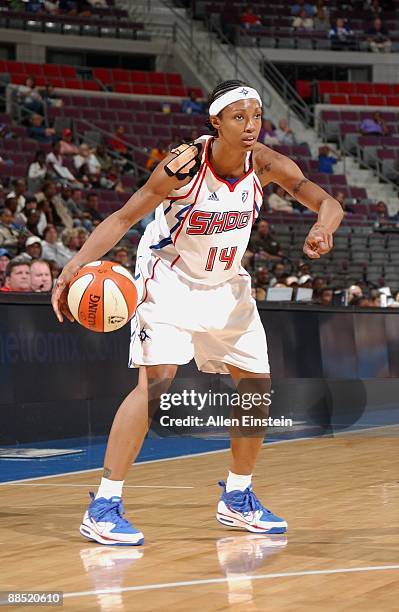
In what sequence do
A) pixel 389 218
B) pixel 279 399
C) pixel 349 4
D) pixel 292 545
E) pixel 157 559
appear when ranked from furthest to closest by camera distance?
pixel 349 4
pixel 389 218
pixel 279 399
pixel 292 545
pixel 157 559

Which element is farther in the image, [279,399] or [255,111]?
[279,399]

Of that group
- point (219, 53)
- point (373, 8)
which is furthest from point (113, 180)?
point (373, 8)

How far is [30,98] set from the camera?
24625mm

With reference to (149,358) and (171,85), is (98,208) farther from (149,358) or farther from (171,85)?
(149,358)

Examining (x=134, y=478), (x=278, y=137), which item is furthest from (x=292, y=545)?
(x=278, y=137)

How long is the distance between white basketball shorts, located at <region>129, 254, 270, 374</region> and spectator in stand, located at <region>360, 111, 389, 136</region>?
2476 centimetres

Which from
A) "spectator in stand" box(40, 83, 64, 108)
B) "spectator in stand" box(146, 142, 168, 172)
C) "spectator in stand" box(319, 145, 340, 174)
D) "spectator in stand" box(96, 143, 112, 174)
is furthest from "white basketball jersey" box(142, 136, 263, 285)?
"spectator in stand" box(319, 145, 340, 174)

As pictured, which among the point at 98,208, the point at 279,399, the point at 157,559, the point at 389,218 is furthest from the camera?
the point at 389,218

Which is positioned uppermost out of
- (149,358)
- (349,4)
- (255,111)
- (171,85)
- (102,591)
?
(349,4)

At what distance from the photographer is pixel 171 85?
30.3 metres

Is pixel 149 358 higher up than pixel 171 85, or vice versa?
pixel 171 85

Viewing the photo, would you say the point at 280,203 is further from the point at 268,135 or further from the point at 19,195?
the point at 19,195

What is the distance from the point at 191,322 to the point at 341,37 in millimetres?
28816

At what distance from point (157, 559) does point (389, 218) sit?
2142cm
